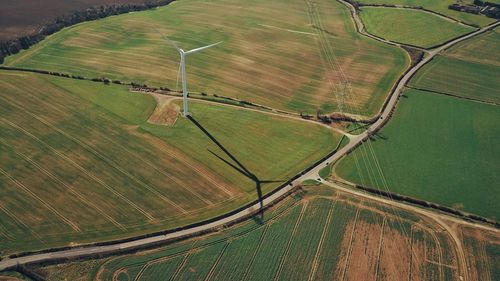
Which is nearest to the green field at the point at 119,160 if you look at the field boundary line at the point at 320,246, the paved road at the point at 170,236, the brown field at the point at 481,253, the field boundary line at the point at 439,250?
the paved road at the point at 170,236

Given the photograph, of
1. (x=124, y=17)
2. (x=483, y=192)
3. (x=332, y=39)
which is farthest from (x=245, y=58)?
(x=483, y=192)

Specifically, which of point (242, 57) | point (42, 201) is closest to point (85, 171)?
point (42, 201)

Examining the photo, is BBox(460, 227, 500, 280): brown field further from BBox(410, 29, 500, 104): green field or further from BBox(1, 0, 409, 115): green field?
BBox(410, 29, 500, 104): green field

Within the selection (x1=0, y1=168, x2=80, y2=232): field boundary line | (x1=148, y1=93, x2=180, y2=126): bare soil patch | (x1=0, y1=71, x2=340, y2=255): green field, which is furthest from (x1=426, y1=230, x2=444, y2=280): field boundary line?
(x1=0, y1=168, x2=80, y2=232): field boundary line

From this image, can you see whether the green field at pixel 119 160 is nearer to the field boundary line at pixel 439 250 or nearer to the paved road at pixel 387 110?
the paved road at pixel 387 110

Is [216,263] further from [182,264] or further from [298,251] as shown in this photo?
[298,251]

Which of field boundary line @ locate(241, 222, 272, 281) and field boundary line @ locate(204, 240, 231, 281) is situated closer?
field boundary line @ locate(204, 240, 231, 281)

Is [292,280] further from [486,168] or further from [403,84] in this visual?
[403,84]
